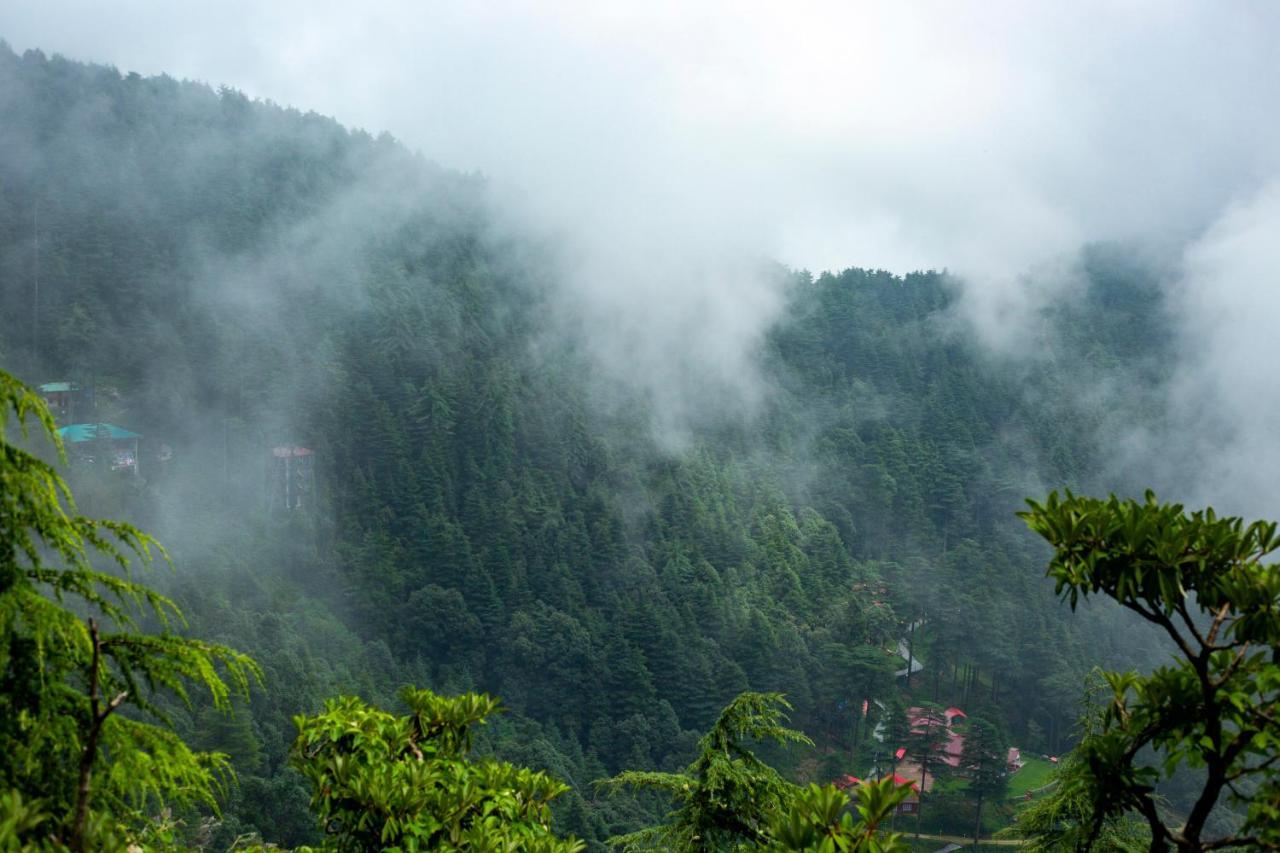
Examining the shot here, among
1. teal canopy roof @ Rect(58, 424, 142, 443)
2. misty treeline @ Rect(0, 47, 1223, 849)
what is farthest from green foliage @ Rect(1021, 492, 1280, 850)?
teal canopy roof @ Rect(58, 424, 142, 443)

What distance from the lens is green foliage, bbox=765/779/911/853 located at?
10.9 feet

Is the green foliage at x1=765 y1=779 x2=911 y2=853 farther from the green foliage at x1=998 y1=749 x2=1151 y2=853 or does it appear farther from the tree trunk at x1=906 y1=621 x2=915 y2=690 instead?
the tree trunk at x1=906 y1=621 x2=915 y2=690

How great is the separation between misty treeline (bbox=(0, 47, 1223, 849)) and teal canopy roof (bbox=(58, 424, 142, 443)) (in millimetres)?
2914

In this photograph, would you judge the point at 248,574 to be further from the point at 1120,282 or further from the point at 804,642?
the point at 1120,282

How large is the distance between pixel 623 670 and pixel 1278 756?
173ft

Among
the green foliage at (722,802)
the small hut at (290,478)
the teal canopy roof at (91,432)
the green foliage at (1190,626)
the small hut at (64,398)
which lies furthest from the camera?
the small hut at (290,478)

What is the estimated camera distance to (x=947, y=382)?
10762cm

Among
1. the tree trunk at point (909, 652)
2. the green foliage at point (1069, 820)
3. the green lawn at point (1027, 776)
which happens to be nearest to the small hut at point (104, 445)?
the tree trunk at point (909, 652)

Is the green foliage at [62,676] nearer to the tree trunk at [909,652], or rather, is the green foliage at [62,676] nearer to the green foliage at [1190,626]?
the green foliage at [1190,626]

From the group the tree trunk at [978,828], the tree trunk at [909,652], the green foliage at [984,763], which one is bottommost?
the tree trunk at [978,828]

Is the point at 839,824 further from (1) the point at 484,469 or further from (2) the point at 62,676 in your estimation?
(1) the point at 484,469

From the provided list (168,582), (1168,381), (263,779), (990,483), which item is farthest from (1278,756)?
(1168,381)

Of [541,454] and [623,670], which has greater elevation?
[541,454]

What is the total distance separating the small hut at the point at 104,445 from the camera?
53.8m
